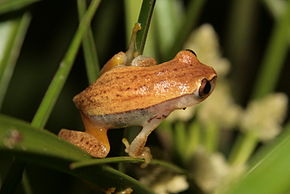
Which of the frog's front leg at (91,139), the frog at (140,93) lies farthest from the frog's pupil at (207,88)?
the frog's front leg at (91,139)

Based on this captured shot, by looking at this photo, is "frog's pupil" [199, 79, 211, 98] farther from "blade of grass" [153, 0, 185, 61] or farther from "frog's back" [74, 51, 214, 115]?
"blade of grass" [153, 0, 185, 61]

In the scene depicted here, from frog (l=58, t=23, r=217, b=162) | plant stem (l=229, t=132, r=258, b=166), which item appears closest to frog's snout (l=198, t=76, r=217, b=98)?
frog (l=58, t=23, r=217, b=162)

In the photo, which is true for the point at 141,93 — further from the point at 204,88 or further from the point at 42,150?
the point at 42,150

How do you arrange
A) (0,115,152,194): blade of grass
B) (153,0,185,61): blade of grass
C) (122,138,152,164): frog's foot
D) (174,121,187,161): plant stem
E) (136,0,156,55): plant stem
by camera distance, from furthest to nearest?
(153,0,185,61): blade of grass, (174,121,187,161): plant stem, (122,138,152,164): frog's foot, (136,0,156,55): plant stem, (0,115,152,194): blade of grass

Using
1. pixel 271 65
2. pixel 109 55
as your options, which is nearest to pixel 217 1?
pixel 109 55

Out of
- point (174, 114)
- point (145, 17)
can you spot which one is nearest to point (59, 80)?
point (145, 17)

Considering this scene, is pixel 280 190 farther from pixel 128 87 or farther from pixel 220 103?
pixel 220 103
